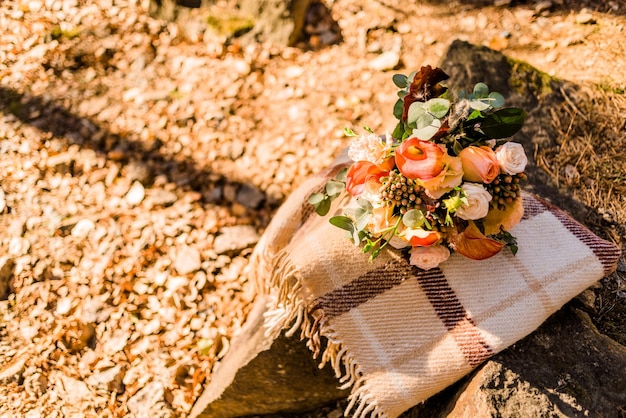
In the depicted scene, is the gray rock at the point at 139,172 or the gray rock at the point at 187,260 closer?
the gray rock at the point at 187,260

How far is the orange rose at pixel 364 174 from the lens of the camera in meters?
1.69

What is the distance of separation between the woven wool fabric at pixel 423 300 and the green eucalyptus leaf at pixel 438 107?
1.75 feet

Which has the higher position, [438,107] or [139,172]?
[438,107]

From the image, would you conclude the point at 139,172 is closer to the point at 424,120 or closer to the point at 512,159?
the point at 424,120

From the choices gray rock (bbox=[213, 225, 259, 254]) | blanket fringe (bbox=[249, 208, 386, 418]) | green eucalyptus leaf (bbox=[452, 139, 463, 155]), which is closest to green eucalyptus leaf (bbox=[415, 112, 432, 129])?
green eucalyptus leaf (bbox=[452, 139, 463, 155])

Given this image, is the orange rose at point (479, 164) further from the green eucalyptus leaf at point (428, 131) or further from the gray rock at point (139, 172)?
the gray rock at point (139, 172)

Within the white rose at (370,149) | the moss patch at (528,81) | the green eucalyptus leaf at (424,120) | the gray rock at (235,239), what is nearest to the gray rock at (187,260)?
the gray rock at (235,239)

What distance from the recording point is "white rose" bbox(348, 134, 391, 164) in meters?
1.71

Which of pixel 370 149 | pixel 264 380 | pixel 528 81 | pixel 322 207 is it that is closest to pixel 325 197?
pixel 322 207

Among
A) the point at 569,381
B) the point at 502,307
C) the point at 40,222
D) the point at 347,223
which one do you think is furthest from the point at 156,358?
the point at 569,381

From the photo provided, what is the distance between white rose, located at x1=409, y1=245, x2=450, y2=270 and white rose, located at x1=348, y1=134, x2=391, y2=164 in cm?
34

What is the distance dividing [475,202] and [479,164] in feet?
0.39

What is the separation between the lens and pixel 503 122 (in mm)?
1685

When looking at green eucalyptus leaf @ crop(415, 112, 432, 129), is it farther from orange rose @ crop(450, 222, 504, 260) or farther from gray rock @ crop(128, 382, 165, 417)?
gray rock @ crop(128, 382, 165, 417)
